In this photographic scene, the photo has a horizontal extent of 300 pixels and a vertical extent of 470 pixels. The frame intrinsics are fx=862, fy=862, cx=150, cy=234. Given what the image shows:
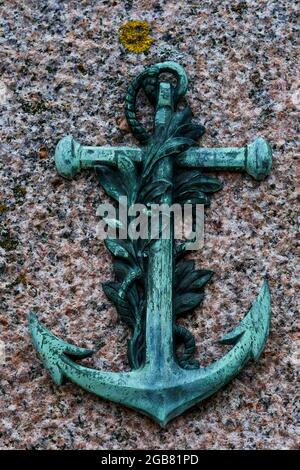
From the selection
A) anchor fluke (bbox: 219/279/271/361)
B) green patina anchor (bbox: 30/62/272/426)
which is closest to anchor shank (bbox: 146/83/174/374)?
green patina anchor (bbox: 30/62/272/426)

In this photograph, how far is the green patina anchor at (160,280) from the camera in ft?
5.84

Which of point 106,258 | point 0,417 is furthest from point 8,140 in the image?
point 0,417

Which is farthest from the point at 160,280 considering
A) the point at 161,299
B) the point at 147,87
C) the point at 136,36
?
the point at 136,36

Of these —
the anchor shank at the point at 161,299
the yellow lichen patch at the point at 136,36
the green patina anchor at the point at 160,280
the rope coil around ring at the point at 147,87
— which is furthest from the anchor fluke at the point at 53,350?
the yellow lichen patch at the point at 136,36

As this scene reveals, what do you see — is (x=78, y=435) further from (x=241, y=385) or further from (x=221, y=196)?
(x=221, y=196)

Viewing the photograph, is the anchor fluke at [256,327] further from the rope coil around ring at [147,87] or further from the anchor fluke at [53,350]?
the rope coil around ring at [147,87]

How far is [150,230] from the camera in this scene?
6.19ft

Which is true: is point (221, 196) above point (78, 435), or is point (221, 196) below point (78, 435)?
above

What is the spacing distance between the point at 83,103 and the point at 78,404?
686 millimetres

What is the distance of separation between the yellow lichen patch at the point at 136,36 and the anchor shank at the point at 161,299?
31cm

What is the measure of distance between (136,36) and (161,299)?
645 millimetres

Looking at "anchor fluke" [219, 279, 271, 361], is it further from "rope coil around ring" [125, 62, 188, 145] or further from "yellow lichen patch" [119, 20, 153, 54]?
"yellow lichen patch" [119, 20, 153, 54]

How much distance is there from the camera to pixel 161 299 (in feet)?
6.03

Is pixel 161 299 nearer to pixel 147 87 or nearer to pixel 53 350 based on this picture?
pixel 53 350
